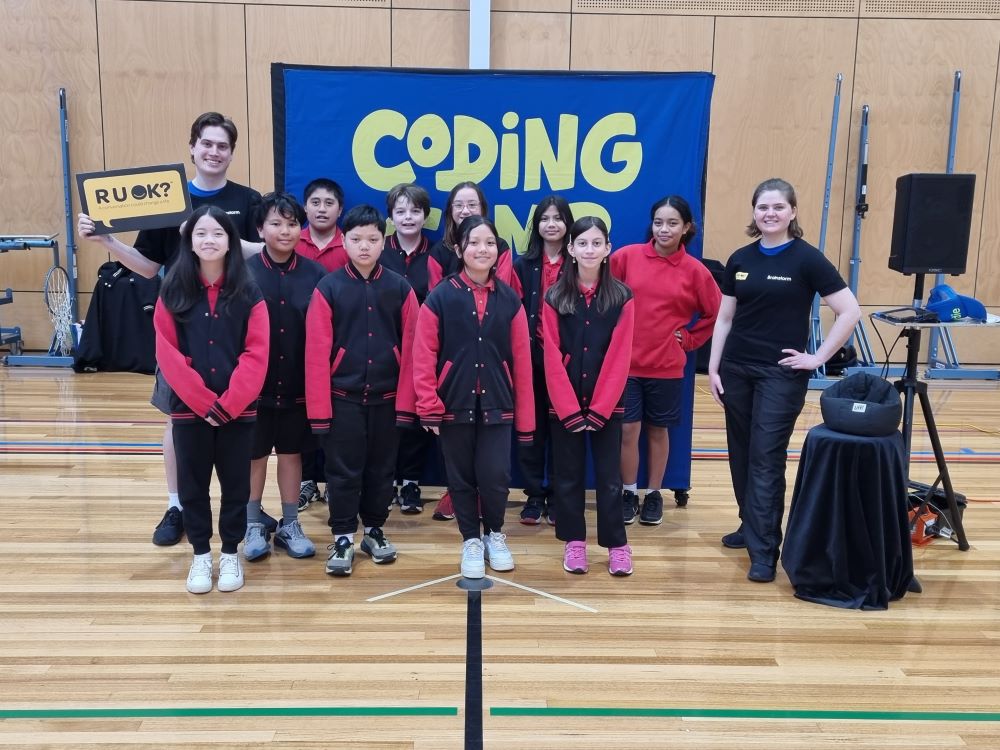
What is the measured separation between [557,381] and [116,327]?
558cm

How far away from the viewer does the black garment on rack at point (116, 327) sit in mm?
7184

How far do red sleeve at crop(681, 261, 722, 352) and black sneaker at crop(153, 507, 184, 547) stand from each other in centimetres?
224

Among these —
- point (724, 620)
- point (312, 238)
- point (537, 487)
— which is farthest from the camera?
point (537, 487)

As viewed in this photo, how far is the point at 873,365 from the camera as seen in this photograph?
24.5ft

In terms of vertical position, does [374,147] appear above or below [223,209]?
above

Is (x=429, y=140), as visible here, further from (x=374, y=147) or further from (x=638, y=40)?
(x=638, y=40)

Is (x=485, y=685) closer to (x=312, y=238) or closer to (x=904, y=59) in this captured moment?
(x=312, y=238)

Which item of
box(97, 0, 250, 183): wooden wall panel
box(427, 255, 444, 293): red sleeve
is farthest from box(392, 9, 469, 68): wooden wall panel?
box(427, 255, 444, 293): red sleeve

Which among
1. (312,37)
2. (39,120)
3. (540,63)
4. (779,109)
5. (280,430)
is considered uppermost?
(312,37)

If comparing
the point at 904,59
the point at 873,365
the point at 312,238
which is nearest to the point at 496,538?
the point at 312,238

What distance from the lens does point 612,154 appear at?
367cm

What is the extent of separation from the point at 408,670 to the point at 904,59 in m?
7.67

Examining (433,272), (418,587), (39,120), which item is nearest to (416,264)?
(433,272)

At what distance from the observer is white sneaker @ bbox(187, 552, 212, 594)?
288 centimetres
